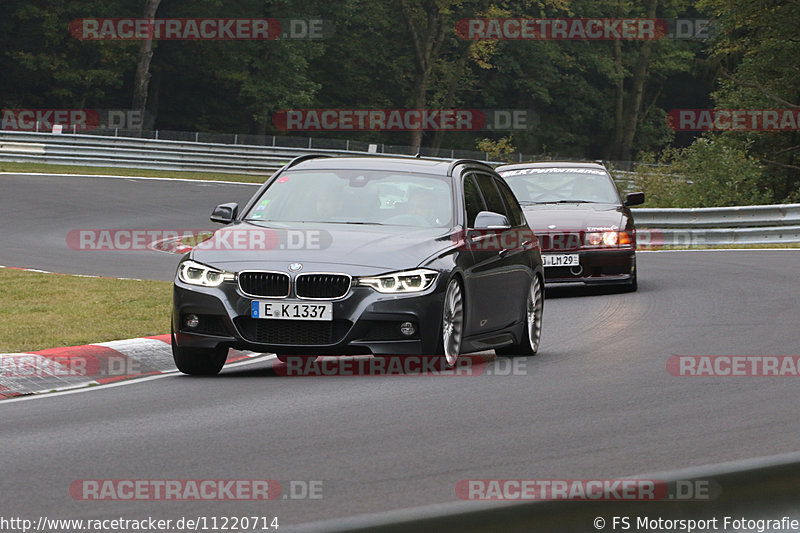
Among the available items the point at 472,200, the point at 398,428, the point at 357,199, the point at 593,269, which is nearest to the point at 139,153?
the point at 593,269

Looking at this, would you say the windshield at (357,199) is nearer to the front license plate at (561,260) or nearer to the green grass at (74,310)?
the green grass at (74,310)

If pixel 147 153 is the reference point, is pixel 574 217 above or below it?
below

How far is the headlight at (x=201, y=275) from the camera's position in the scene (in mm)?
9578

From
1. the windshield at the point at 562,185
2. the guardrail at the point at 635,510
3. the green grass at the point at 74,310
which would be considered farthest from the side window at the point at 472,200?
the guardrail at the point at 635,510

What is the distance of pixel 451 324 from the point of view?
9.99 meters

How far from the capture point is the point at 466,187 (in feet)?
37.0

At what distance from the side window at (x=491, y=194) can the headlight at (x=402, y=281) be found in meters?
2.08

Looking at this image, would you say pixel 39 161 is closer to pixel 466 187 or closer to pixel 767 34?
pixel 767 34

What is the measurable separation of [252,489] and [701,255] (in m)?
19.2

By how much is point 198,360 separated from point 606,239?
322 inches

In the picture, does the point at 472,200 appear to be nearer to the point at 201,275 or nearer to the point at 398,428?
the point at 201,275

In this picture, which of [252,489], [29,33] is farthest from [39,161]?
[252,489]

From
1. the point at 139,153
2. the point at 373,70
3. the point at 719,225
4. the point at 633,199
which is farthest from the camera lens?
the point at 373,70

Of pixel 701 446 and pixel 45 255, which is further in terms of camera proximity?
pixel 45 255
